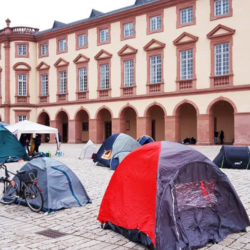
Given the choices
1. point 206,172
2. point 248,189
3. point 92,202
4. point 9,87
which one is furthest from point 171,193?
point 9,87

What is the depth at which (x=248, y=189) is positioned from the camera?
33.2 feet

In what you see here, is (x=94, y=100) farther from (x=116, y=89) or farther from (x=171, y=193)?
(x=171, y=193)

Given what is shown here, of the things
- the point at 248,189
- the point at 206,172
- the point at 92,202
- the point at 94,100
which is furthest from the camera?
the point at 94,100

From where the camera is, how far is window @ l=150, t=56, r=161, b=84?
99.1ft

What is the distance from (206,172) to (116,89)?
2686 centimetres

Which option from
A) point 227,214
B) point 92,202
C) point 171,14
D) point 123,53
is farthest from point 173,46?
point 227,214

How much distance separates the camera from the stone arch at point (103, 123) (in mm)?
34312

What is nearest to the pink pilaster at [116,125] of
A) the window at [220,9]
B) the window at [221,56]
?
the window at [221,56]

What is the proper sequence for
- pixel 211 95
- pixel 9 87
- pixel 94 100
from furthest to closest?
pixel 9 87
pixel 94 100
pixel 211 95

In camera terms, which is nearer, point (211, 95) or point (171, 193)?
point (171, 193)

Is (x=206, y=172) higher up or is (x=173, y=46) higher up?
(x=173, y=46)

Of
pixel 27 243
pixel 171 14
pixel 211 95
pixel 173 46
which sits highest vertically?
pixel 171 14

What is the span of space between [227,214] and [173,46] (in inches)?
956

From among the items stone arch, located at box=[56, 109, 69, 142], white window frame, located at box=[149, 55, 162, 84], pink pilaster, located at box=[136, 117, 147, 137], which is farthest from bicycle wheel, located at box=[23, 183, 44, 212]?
stone arch, located at box=[56, 109, 69, 142]
